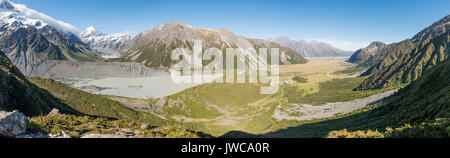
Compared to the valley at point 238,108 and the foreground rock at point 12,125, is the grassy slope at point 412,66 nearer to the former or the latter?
the valley at point 238,108

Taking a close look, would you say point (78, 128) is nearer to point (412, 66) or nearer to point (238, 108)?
point (238, 108)

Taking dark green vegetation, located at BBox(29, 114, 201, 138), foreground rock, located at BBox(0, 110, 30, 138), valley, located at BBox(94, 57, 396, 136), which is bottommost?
valley, located at BBox(94, 57, 396, 136)

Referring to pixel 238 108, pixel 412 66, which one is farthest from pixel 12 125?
pixel 412 66

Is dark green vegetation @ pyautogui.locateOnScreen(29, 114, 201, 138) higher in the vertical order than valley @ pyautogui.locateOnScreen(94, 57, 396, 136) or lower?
higher

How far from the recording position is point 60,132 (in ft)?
52.4

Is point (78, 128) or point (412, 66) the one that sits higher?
point (412, 66)

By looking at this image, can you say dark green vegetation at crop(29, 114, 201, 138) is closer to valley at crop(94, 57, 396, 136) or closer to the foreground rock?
the foreground rock

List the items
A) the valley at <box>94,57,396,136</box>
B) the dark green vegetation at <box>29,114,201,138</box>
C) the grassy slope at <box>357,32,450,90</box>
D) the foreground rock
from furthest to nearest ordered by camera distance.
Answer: the grassy slope at <box>357,32,450,90</box>, the valley at <box>94,57,396,136</box>, the dark green vegetation at <box>29,114,201,138</box>, the foreground rock

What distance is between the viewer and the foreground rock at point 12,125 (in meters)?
12.0

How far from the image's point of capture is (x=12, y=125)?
1241cm

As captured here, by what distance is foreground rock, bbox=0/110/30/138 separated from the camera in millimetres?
11977

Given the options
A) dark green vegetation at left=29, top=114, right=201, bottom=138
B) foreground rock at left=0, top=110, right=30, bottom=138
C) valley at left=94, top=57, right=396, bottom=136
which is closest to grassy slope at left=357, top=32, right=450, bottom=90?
valley at left=94, top=57, right=396, bottom=136
